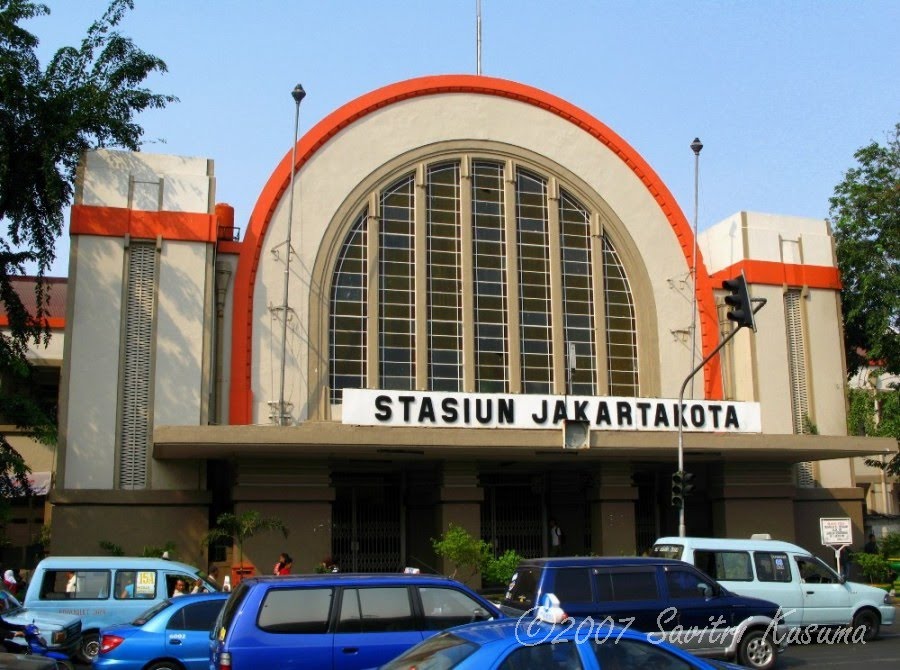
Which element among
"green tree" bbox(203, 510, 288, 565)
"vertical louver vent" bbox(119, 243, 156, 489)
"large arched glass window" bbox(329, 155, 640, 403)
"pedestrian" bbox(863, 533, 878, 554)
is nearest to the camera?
"green tree" bbox(203, 510, 288, 565)

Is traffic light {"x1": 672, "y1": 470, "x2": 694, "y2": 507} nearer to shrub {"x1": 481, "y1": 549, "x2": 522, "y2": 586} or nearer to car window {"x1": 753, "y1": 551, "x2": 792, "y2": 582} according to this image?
shrub {"x1": 481, "y1": 549, "x2": 522, "y2": 586}

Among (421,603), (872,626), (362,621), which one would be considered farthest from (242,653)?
(872,626)

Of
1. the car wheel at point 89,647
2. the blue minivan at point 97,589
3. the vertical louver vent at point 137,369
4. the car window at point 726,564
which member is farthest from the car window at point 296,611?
the vertical louver vent at point 137,369

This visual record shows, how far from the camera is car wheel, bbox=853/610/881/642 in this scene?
1789 cm

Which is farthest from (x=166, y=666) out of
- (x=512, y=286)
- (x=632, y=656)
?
(x=512, y=286)

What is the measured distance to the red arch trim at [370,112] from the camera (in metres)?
25.9

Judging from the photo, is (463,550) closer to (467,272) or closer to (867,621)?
(467,272)

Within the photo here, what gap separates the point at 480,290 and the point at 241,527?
951cm

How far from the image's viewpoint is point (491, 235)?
2845 centimetres

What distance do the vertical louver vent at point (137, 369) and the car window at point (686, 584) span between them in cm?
1459

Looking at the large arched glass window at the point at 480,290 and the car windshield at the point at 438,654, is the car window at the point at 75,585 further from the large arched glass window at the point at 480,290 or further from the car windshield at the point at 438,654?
the large arched glass window at the point at 480,290

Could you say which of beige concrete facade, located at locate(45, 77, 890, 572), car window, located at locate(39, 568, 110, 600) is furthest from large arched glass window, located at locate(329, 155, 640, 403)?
car window, located at locate(39, 568, 110, 600)

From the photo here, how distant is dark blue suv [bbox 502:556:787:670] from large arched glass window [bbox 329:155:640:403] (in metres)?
12.8

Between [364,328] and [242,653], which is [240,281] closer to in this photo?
[364,328]
